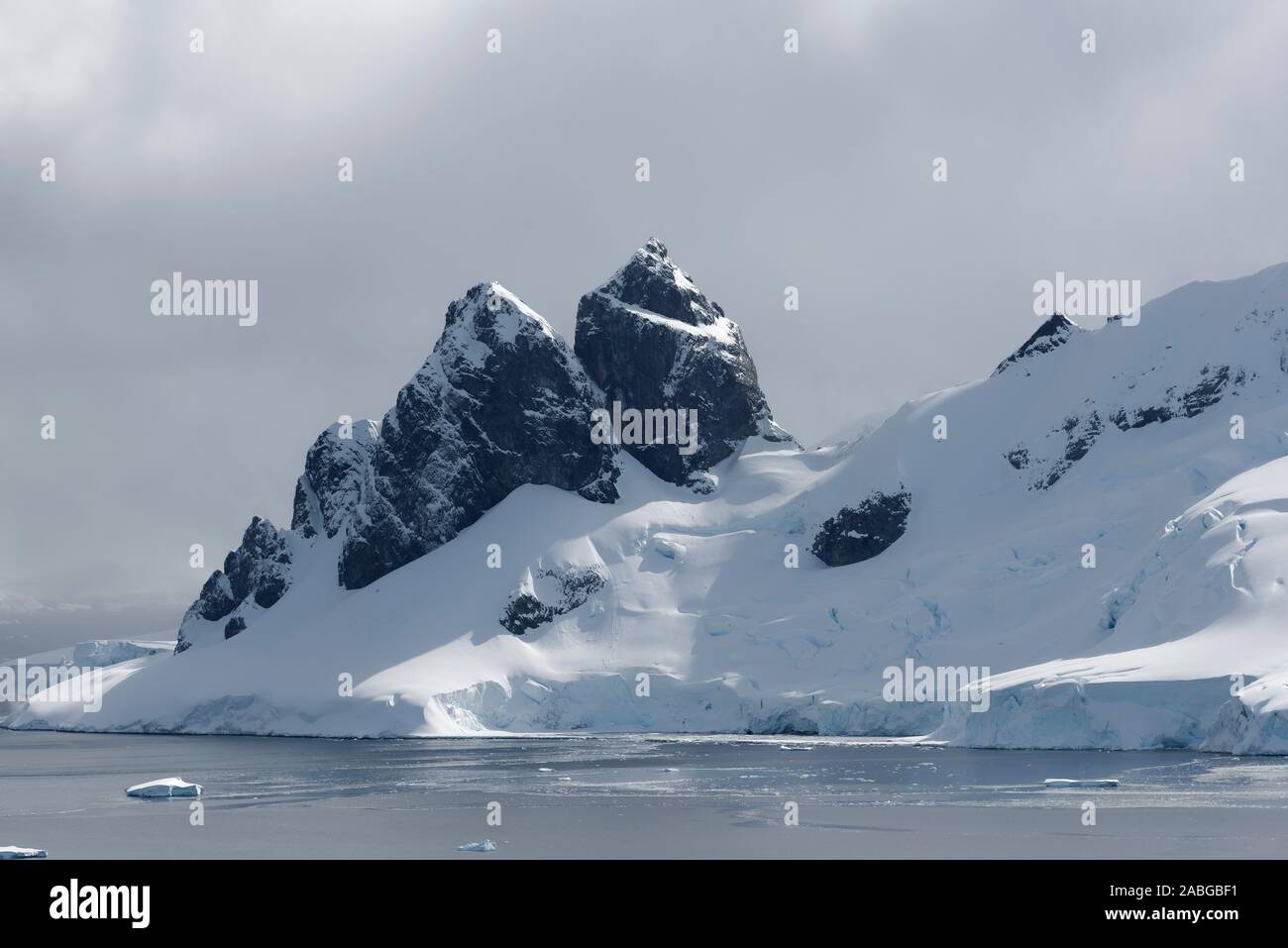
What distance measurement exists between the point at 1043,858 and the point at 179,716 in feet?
Result: 461

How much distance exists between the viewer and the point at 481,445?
19675 cm

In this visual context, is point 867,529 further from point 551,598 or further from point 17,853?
point 17,853

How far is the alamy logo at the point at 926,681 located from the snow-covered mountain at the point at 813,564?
1.10m

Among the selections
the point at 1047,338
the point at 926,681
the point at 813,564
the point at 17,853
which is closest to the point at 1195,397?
the point at 1047,338

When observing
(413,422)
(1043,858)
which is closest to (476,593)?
(413,422)

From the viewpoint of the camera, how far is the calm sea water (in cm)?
5956

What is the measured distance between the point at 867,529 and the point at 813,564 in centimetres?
792

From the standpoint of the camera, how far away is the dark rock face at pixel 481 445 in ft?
641
